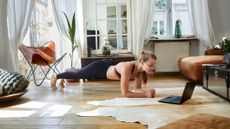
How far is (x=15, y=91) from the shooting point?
3441 millimetres

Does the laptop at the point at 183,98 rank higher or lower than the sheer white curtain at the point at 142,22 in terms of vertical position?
lower

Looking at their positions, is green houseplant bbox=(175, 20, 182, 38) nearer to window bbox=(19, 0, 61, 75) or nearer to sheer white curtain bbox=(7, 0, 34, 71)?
window bbox=(19, 0, 61, 75)

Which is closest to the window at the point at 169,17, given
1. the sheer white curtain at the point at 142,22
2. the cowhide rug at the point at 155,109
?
the sheer white curtain at the point at 142,22

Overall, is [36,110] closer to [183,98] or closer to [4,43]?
[183,98]

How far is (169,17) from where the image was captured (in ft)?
19.2

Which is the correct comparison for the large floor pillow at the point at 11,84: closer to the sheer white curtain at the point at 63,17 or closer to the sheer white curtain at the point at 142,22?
the sheer white curtain at the point at 63,17

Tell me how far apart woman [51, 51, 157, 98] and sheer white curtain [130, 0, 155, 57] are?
1.71 meters

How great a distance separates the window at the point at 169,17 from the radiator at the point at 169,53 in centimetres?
34

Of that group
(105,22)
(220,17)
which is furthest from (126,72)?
(220,17)

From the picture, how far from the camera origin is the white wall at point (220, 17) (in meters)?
5.64

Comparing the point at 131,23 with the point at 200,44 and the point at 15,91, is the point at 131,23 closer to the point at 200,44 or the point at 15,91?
the point at 200,44

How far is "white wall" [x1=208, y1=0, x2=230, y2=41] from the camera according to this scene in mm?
5641

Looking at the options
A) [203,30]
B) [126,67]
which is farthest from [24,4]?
[203,30]

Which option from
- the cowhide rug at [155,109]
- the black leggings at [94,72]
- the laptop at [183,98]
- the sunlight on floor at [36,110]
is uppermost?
the black leggings at [94,72]
